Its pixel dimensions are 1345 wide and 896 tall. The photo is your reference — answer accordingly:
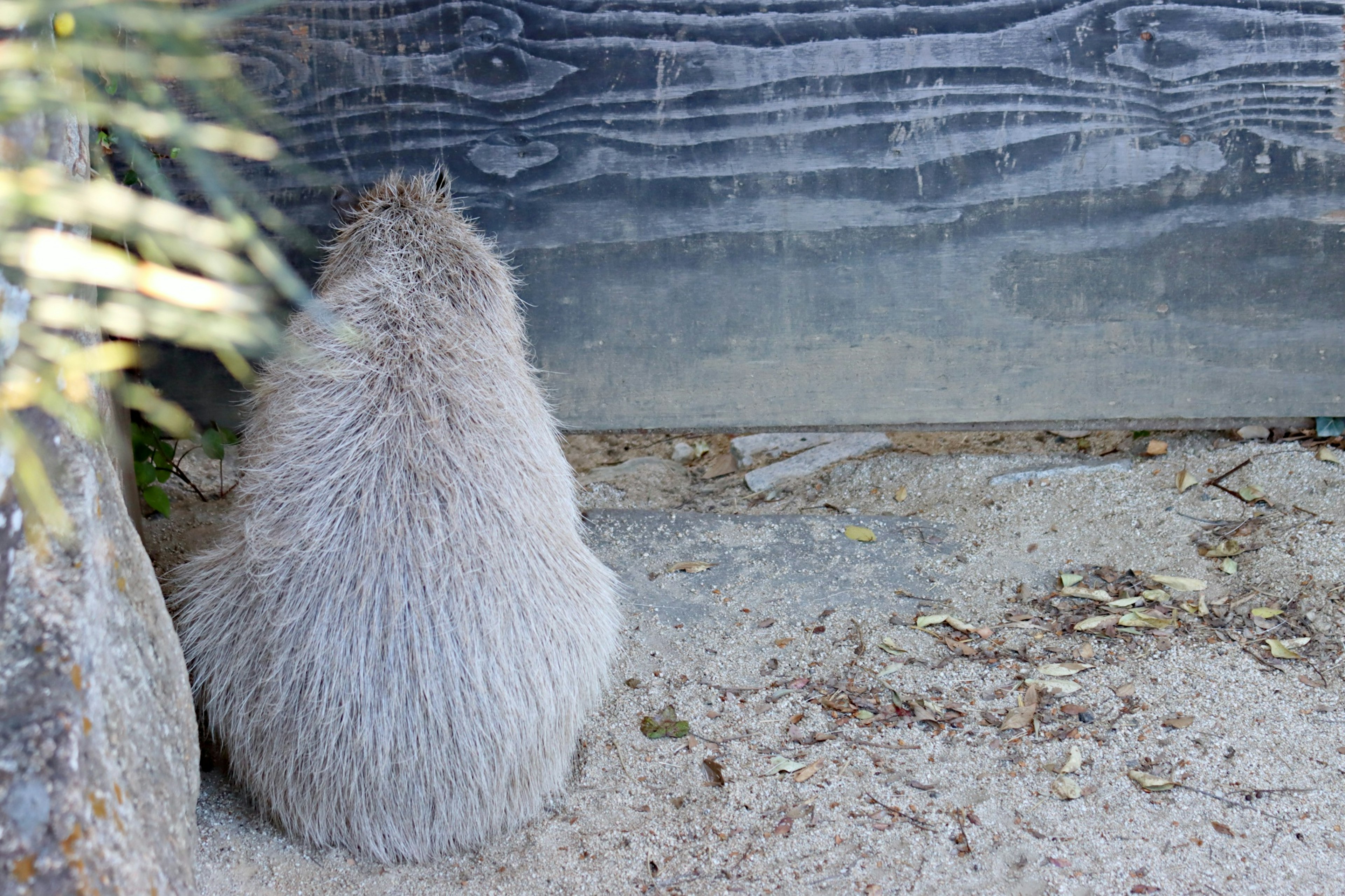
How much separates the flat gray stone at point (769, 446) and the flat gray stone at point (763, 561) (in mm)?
697

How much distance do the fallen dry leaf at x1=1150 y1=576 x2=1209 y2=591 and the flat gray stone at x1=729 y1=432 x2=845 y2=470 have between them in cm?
138

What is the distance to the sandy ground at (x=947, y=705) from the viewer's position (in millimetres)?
1667

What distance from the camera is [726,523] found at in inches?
116

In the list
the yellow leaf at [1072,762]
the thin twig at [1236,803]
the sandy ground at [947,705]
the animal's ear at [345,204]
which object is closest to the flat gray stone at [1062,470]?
the sandy ground at [947,705]

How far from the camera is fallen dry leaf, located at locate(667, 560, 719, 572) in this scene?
2711mm

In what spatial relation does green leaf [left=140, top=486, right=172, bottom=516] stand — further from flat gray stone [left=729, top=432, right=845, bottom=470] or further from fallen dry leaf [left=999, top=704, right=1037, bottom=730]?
fallen dry leaf [left=999, top=704, right=1037, bottom=730]

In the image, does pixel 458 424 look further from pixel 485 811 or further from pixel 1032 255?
pixel 1032 255

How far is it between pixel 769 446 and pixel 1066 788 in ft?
6.80

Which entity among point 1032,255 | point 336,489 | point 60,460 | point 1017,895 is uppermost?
point 1032,255

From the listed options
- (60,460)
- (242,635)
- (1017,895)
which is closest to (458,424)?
(242,635)

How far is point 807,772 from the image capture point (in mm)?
1918

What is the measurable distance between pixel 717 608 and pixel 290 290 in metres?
1.98

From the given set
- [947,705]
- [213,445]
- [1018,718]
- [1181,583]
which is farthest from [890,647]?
[213,445]

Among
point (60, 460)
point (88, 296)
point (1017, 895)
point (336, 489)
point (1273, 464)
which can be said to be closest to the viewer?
point (60, 460)
